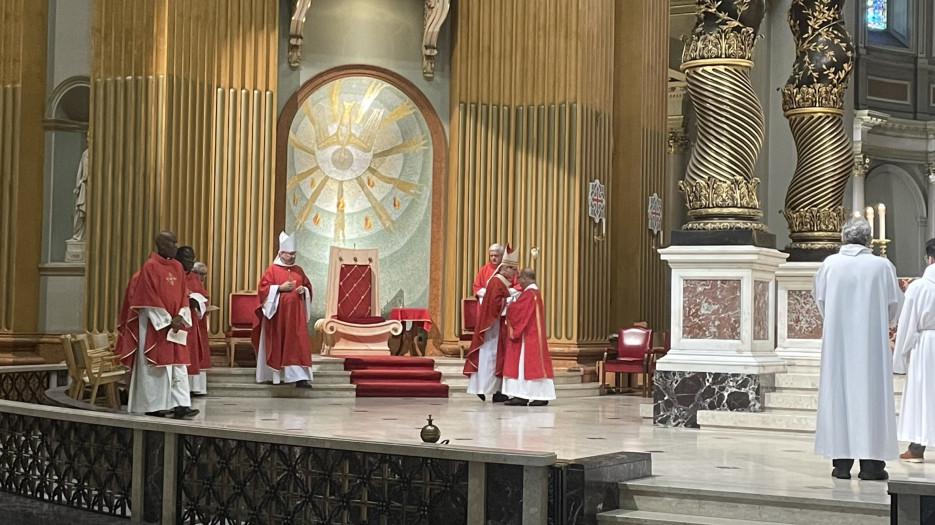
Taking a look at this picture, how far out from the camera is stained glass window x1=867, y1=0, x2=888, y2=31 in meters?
21.3

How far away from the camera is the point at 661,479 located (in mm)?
6641

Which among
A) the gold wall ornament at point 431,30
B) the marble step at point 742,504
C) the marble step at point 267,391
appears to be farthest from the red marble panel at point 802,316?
the gold wall ornament at point 431,30

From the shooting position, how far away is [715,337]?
9844 mm

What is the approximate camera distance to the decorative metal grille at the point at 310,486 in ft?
19.2

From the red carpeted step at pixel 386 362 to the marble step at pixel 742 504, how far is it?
7301 mm

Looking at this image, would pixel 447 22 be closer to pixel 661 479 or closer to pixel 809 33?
pixel 809 33

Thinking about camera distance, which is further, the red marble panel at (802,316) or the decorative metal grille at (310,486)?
the red marble panel at (802,316)

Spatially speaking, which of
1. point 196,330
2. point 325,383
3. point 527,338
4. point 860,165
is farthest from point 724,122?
point 860,165

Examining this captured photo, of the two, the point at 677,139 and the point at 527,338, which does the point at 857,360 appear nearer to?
the point at 527,338

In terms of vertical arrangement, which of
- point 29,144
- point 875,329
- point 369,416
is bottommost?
point 369,416

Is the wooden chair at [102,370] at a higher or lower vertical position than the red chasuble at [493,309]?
lower

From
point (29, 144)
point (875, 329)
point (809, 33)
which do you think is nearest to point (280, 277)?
point (29, 144)

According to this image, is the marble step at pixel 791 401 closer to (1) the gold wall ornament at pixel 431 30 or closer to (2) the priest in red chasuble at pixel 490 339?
(2) the priest in red chasuble at pixel 490 339

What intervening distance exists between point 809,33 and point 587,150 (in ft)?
14.1
